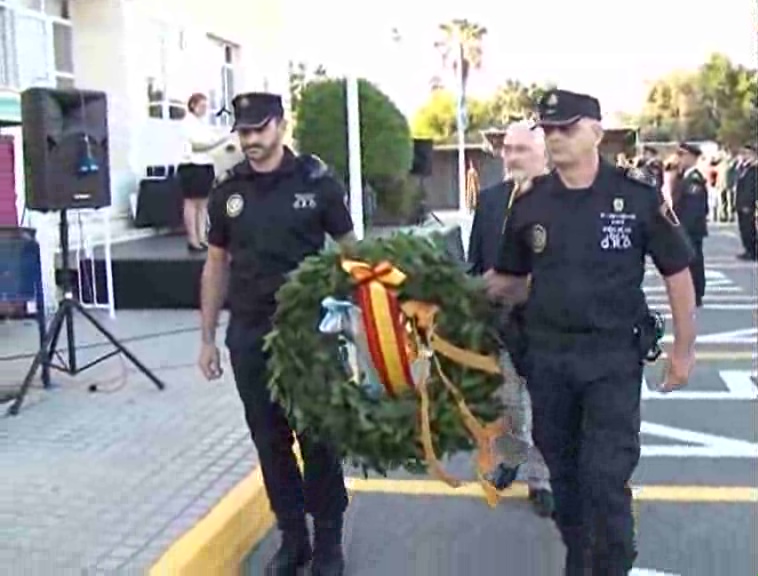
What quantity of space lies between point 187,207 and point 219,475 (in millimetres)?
7591

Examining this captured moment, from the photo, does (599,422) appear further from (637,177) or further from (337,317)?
(337,317)

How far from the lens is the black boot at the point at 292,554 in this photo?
4352mm

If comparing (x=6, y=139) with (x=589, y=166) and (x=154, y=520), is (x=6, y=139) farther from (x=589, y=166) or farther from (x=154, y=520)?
(x=589, y=166)

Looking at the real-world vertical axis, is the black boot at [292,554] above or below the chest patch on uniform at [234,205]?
below

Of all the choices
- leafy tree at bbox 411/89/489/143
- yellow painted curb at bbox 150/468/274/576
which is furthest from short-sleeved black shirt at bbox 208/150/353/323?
leafy tree at bbox 411/89/489/143

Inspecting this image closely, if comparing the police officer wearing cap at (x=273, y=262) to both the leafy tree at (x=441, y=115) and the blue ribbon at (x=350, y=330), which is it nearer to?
the blue ribbon at (x=350, y=330)

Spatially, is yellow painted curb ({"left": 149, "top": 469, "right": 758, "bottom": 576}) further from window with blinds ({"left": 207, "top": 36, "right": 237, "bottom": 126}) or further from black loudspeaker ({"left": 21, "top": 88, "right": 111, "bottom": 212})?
window with blinds ({"left": 207, "top": 36, "right": 237, "bottom": 126})

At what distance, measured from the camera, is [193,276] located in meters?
11.0

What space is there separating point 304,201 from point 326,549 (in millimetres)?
1405

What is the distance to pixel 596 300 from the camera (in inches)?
147

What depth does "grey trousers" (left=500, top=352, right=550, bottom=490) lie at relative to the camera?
13.3ft

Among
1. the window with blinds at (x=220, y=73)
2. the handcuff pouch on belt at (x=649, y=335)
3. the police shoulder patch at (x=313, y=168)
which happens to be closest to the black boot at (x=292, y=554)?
the police shoulder patch at (x=313, y=168)

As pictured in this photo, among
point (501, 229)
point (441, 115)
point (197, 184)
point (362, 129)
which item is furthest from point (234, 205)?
point (441, 115)

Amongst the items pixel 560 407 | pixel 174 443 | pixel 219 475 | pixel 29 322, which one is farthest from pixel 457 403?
Result: pixel 29 322
